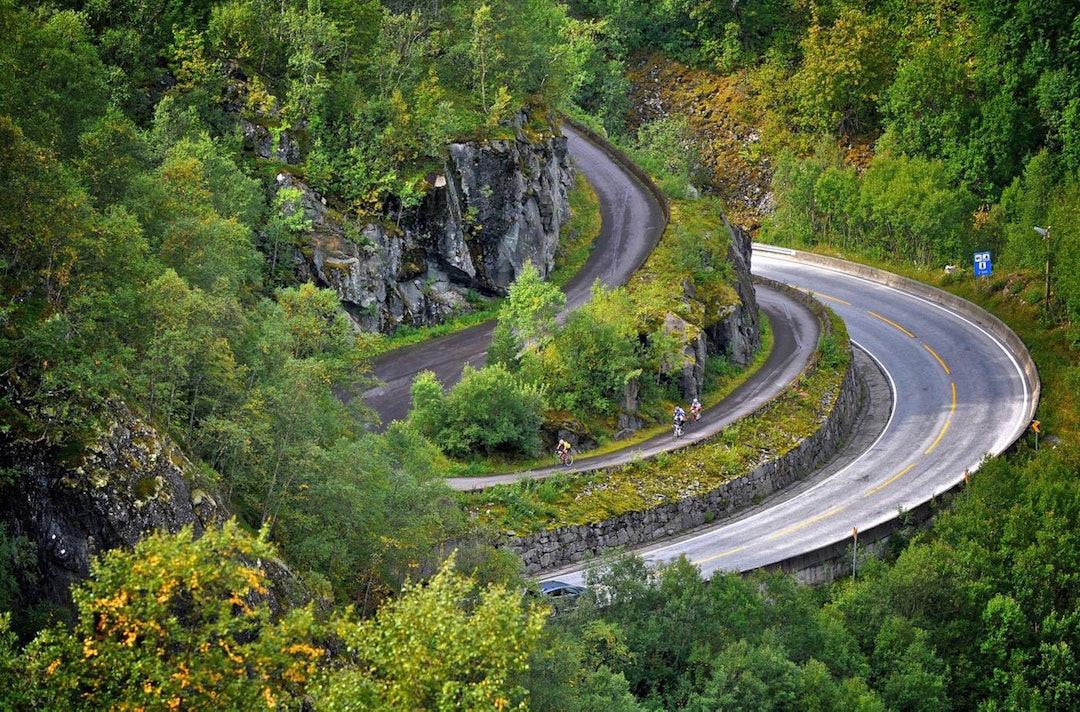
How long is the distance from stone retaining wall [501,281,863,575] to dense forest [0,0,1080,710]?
3.35 metres

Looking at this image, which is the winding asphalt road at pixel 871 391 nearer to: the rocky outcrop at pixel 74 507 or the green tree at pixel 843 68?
the green tree at pixel 843 68

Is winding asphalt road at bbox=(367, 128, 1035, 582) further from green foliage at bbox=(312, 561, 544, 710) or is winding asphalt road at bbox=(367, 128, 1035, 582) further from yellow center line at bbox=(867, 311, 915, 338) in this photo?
green foliage at bbox=(312, 561, 544, 710)

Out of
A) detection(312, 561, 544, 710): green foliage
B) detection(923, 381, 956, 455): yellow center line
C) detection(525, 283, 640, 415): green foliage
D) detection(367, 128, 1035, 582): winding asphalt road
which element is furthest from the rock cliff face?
detection(312, 561, 544, 710): green foliage

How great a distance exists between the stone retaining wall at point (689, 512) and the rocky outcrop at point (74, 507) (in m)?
19.5

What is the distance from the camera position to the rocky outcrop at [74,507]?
25.0 m

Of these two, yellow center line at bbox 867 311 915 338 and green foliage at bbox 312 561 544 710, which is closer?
green foliage at bbox 312 561 544 710

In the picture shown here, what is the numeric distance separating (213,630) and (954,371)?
5369 cm

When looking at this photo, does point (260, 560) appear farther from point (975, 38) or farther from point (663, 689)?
point (975, 38)

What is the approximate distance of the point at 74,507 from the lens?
25203 millimetres

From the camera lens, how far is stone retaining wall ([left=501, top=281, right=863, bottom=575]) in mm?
45250

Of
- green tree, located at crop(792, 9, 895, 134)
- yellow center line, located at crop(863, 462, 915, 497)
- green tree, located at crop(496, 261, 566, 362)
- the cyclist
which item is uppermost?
green tree, located at crop(792, 9, 895, 134)

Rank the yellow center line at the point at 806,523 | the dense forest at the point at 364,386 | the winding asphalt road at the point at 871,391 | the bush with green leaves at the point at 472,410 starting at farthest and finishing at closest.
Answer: the winding asphalt road at the point at 871,391 < the yellow center line at the point at 806,523 < the bush with green leaves at the point at 472,410 < the dense forest at the point at 364,386

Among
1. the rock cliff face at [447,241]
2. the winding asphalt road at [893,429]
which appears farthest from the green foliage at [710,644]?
the rock cliff face at [447,241]

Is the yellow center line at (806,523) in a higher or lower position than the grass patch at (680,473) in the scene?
lower
